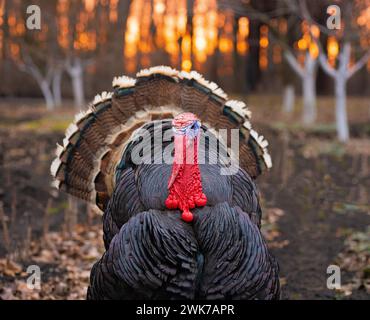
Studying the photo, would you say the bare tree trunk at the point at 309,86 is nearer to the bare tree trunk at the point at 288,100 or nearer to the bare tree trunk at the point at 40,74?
the bare tree trunk at the point at 288,100

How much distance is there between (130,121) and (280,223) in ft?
10.7

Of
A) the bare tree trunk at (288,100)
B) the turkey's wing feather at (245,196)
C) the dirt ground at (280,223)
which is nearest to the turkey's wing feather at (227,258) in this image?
the turkey's wing feather at (245,196)

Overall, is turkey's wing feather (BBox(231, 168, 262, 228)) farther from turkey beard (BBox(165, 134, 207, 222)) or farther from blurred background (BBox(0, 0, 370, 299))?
blurred background (BBox(0, 0, 370, 299))

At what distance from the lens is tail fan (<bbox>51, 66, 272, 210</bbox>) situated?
430 cm

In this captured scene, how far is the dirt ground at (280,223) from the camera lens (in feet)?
17.1

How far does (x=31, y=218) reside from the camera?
7.03 meters

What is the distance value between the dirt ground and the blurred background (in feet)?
0.07

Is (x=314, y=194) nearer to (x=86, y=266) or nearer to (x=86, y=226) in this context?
(x=86, y=226)

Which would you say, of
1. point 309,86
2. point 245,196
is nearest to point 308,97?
point 309,86

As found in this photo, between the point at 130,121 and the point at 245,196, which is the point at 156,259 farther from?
the point at 130,121

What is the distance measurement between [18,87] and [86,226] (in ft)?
63.4

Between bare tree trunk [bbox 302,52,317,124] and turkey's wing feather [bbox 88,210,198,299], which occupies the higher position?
bare tree trunk [bbox 302,52,317,124]

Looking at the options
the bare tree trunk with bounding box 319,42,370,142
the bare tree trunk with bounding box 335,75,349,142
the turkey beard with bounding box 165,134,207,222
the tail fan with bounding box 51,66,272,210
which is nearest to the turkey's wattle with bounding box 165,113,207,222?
the turkey beard with bounding box 165,134,207,222
